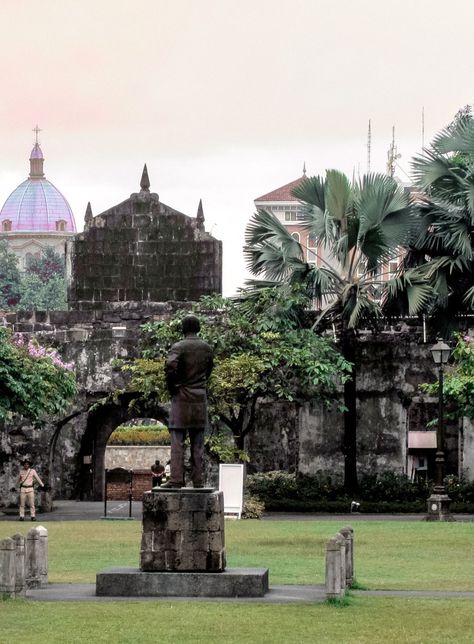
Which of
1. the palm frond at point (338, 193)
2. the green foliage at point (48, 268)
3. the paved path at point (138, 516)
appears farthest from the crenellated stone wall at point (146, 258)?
the green foliage at point (48, 268)

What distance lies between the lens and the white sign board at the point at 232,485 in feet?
131

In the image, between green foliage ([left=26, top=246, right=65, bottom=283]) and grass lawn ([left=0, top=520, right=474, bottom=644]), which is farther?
green foliage ([left=26, top=246, right=65, bottom=283])

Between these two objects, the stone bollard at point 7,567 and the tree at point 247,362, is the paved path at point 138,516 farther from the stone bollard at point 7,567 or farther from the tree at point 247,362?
the stone bollard at point 7,567

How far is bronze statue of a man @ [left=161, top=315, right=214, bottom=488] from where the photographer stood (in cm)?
2298

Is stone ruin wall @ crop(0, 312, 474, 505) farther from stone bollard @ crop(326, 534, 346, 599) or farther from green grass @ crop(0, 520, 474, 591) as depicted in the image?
stone bollard @ crop(326, 534, 346, 599)

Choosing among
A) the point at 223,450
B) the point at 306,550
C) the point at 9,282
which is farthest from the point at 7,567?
the point at 9,282

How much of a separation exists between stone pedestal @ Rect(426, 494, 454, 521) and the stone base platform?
17821 millimetres

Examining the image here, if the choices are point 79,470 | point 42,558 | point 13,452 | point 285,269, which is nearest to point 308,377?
point 285,269

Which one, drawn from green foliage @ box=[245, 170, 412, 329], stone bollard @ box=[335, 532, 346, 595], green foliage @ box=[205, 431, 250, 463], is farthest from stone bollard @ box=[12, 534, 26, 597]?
green foliage @ box=[245, 170, 412, 329]

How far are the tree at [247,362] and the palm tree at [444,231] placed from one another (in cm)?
260

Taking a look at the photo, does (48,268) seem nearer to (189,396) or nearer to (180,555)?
(189,396)

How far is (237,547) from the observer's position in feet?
102

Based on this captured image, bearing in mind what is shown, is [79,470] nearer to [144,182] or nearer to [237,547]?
[144,182]

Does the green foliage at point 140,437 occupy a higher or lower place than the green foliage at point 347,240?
lower
